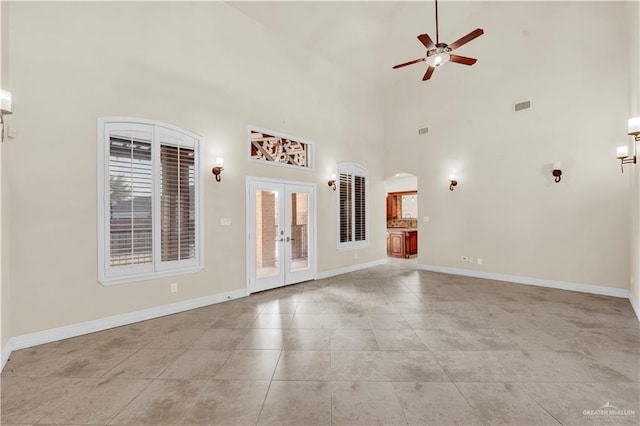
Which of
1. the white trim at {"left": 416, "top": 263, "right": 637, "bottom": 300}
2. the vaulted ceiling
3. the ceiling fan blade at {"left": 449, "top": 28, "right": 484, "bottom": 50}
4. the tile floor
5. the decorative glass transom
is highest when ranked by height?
the vaulted ceiling

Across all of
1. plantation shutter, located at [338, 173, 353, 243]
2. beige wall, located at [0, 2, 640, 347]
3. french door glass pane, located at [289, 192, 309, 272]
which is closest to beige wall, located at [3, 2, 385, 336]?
beige wall, located at [0, 2, 640, 347]

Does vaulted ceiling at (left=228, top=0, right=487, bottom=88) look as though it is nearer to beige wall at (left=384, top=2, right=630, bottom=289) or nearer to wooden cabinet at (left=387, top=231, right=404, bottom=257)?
beige wall at (left=384, top=2, right=630, bottom=289)

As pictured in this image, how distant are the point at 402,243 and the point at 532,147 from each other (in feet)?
14.9

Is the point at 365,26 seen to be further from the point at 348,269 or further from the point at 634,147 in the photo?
the point at 348,269

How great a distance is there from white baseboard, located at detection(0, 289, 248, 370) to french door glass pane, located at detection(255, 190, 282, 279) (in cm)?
89

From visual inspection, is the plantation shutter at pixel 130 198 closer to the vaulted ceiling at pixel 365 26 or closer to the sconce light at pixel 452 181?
the vaulted ceiling at pixel 365 26

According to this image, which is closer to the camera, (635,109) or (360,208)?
(635,109)

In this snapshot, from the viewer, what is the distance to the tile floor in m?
1.97

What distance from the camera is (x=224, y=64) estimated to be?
4680mm

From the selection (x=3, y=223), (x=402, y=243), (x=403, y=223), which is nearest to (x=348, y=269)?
(x=402, y=243)

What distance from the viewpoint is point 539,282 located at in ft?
18.0

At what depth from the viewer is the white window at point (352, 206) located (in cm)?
677

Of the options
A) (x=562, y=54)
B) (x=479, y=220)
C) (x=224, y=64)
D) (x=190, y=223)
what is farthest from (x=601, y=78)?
(x=190, y=223)

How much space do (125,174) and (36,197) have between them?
35.8 inches
